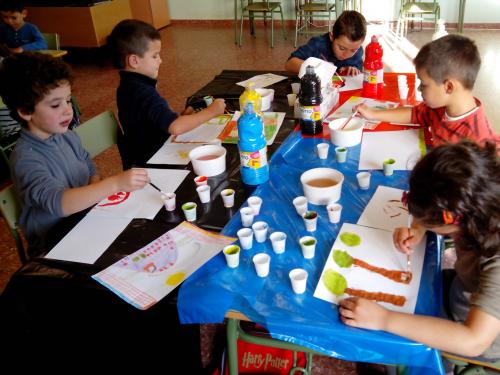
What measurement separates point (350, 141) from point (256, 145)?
1.40 ft

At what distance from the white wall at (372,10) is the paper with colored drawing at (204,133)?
4868 millimetres

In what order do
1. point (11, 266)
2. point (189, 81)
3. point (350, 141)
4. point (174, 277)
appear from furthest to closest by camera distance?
point (189, 81) → point (11, 266) → point (350, 141) → point (174, 277)

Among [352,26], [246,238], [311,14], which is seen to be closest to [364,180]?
[246,238]

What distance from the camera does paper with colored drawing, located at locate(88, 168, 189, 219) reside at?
1.34m

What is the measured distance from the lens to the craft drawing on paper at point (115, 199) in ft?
4.58

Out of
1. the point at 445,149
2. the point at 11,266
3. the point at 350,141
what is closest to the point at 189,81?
the point at 11,266

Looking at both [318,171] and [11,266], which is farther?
[11,266]

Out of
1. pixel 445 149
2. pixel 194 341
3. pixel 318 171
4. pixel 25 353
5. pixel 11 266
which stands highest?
pixel 445 149

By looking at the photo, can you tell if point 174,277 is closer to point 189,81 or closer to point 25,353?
point 25,353

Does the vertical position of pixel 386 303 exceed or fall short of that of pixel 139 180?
it falls short

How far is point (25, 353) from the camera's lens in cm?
117

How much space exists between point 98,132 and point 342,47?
1.37m

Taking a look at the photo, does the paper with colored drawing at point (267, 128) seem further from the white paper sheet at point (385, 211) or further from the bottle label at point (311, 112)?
the white paper sheet at point (385, 211)

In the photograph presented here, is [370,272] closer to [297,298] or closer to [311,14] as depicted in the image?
[297,298]
